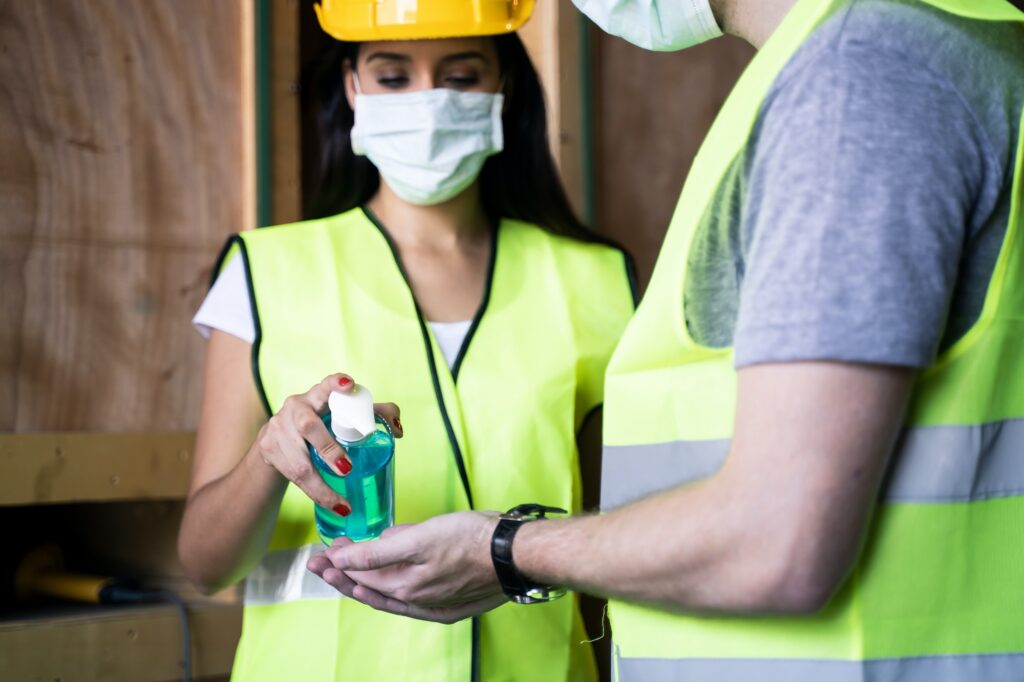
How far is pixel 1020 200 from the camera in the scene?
87cm

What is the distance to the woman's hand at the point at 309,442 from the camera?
1215 millimetres

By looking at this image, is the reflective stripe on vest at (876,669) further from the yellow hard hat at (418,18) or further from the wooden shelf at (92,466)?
the wooden shelf at (92,466)

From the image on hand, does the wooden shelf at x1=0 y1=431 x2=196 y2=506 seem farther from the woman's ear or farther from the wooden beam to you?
the woman's ear

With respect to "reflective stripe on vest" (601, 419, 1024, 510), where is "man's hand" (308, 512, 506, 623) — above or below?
below

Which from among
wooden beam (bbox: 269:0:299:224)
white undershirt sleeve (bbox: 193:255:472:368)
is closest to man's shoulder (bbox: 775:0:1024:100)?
white undershirt sleeve (bbox: 193:255:472:368)

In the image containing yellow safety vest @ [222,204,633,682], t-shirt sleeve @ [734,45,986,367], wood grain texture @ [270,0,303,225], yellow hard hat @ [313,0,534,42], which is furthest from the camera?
wood grain texture @ [270,0,303,225]

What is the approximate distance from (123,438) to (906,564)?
4.27 ft

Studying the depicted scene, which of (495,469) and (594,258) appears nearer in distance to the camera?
(495,469)

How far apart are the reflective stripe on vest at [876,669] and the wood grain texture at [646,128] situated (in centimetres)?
146

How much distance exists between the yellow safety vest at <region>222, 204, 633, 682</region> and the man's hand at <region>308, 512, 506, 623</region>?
25 centimetres

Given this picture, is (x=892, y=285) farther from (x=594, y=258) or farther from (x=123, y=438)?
(x=123, y=438)

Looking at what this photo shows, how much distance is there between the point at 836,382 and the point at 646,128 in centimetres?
166

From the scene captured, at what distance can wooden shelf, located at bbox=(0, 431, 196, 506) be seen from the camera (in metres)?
1.70

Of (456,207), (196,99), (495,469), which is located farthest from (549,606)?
(196,99)
